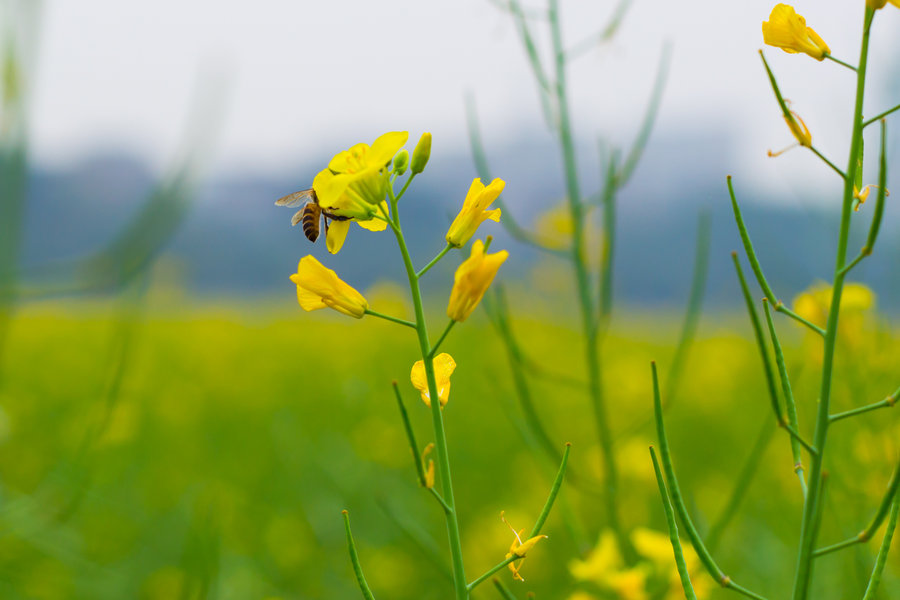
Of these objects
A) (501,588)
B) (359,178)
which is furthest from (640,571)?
(359,178)

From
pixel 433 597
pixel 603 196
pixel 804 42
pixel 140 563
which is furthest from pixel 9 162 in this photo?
pixel 433 597

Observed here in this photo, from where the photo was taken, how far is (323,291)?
774 mm

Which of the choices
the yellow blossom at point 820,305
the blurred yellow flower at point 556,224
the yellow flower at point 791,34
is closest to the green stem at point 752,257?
the yellow flower at point 791,34

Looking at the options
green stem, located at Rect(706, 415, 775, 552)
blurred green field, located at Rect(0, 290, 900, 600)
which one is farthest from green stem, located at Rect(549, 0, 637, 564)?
green stem, located at Rect(706, 415, 775, 552)

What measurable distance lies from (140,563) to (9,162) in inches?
77.3

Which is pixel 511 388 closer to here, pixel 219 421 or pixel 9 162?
pixel 219 421

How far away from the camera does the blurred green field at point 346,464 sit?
1.68 metres

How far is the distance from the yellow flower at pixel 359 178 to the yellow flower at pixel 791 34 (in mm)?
416

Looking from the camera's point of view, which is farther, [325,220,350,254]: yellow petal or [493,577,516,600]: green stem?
[325,220,350,254]: yellow petal

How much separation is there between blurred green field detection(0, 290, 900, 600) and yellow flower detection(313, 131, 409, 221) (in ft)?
2.14

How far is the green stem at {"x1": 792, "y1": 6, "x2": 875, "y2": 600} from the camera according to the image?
683 millimetres

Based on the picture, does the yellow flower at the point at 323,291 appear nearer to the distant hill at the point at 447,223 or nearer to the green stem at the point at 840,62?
the distant hill at the point at 447,223

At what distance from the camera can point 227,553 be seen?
2643 mm

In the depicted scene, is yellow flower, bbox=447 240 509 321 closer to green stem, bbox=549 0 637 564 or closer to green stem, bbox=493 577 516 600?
green stem, bbox=493 577 516 600
